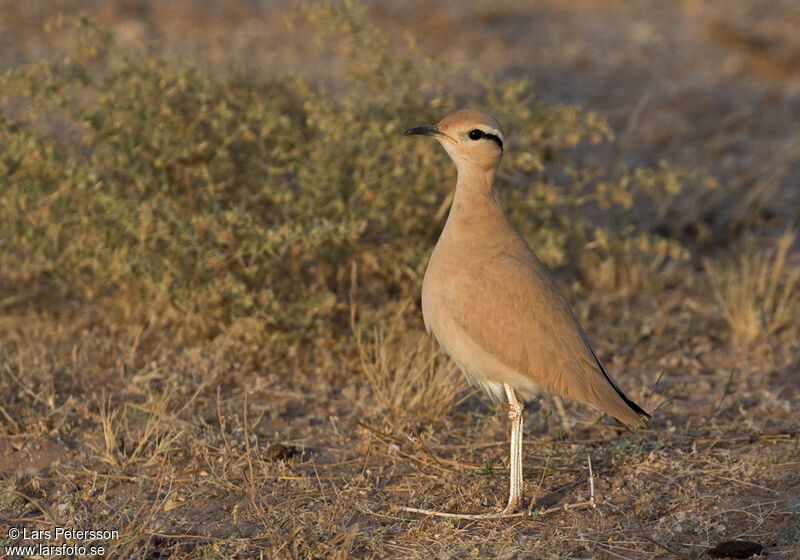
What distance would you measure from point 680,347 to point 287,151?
2.45 m

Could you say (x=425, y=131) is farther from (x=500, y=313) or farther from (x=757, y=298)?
(x=757, y=298)

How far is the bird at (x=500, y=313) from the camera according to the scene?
11.7ft

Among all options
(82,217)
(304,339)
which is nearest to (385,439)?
Result: (304,339)

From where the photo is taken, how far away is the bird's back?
3.56m

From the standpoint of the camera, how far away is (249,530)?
342 cm

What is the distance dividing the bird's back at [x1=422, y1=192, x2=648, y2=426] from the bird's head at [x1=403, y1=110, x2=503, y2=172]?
29 centimetres

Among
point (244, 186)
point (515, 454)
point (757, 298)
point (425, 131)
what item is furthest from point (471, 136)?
point (757, 298)

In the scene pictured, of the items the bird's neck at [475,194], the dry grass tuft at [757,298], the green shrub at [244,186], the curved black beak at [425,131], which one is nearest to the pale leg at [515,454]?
the bird's neck at [475,194]

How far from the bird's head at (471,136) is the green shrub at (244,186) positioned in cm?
91

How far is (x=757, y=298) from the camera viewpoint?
565cm

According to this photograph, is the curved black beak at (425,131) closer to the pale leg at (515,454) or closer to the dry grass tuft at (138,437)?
the pale leg at (515,454)

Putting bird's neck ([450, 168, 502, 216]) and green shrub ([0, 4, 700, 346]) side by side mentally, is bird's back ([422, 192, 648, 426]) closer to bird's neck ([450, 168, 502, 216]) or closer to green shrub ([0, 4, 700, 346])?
bird's neck ([450, 168, 502, 216])

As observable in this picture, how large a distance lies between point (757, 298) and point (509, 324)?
266cm

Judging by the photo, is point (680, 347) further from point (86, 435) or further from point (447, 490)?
point (86, 435)
